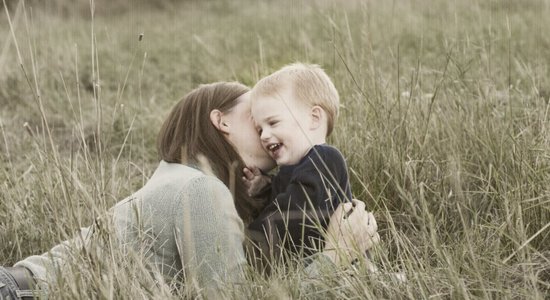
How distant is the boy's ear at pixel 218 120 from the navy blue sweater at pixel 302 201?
0.29 m

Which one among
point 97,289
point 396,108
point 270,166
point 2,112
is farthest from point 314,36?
point 97,289

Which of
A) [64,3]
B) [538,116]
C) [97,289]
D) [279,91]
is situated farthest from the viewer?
[64,3]

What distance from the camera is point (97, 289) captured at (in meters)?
2.18

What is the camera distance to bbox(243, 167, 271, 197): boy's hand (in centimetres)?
304

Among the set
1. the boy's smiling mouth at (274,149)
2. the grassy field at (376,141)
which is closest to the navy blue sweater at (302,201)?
the boy's smiling mouth at (274,149)

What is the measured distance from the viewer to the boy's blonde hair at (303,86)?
298cm

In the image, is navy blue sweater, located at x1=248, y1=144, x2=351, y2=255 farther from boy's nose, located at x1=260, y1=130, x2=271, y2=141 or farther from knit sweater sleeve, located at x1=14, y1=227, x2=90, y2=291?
knit sweater sleeve, located at x1=14, y1=227, x2=90, y2=291

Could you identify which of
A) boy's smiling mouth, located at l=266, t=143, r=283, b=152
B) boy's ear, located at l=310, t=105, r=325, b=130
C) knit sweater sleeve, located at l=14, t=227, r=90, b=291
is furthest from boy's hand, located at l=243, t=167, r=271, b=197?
knit sweater sleeve, located at l=14, t=227, r=90, b=291

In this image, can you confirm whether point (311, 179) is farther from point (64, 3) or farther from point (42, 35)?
point (64, 3)

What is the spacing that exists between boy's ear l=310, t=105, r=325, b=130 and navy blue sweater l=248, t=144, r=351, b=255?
171mm

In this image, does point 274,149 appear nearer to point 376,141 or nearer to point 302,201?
point 302,201

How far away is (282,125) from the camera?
294cm

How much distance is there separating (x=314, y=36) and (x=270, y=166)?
13.7 ft

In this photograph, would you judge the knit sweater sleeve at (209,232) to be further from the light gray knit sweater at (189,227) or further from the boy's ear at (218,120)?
the boy's ear at (218,120)
